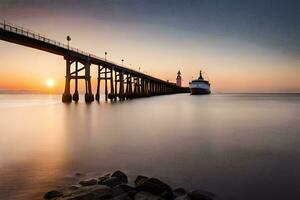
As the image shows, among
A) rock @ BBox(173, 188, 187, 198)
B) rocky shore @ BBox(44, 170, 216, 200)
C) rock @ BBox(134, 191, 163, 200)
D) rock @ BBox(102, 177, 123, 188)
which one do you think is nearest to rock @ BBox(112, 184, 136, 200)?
rocky shore @ BBox(44, 170, 216, 200)

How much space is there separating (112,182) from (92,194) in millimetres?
1496

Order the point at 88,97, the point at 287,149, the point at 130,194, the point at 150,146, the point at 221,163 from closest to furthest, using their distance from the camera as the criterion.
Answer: the point at 130,194, the point at 221,163, the point at 287,149, the point at 150,146, the point at 88,97

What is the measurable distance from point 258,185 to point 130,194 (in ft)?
14.8

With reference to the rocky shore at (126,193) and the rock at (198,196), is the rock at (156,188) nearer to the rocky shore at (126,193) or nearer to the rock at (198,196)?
the rocky shore at (126,193)

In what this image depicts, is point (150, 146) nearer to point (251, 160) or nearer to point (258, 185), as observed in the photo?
point (251, 160)

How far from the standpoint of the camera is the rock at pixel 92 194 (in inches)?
250

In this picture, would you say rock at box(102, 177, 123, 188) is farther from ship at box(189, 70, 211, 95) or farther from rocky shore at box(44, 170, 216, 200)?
ship at box(189, 70, 211, 95)

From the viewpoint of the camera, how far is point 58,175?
977 centimetres

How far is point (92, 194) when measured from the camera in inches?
253

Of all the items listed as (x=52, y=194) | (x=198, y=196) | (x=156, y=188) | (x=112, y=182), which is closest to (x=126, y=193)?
(x=156, y=188)

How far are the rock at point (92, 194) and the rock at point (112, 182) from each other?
0.95 m

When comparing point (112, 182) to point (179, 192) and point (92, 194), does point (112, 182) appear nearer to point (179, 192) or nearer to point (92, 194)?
point (92, 194)

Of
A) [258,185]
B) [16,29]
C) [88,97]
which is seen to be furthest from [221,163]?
[88,97]

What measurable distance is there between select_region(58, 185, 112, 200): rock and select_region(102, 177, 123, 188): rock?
95 cm
